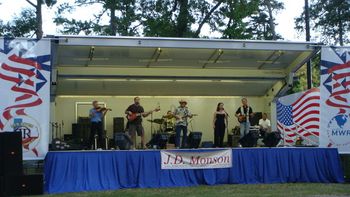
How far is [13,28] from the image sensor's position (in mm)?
32375

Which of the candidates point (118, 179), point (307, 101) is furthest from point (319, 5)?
point (118, 179)

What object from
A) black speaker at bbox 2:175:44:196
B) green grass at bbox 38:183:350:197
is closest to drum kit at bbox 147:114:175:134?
green grass at bbox 38:183:350:197

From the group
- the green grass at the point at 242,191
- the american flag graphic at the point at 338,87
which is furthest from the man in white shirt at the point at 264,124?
the green grass at the point at 242,191

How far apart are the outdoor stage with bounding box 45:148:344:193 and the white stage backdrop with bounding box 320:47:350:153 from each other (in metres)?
0.32

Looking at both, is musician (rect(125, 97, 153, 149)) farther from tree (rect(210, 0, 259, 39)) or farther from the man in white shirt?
tree (rect(210, 0, 259, 39))

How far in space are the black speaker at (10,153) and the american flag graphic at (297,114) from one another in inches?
376

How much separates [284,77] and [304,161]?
172 inches

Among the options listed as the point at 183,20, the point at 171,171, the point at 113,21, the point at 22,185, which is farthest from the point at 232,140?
the point at 113,21

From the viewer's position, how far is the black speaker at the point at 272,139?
13.4 meters

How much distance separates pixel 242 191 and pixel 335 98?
3616 mm

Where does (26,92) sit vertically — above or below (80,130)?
above

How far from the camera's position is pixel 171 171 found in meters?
11.8

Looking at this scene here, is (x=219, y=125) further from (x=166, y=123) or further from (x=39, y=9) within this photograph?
(x=39, y=9)

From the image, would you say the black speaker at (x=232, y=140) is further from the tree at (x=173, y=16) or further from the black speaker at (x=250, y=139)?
the tree at (x=173, y=16)
